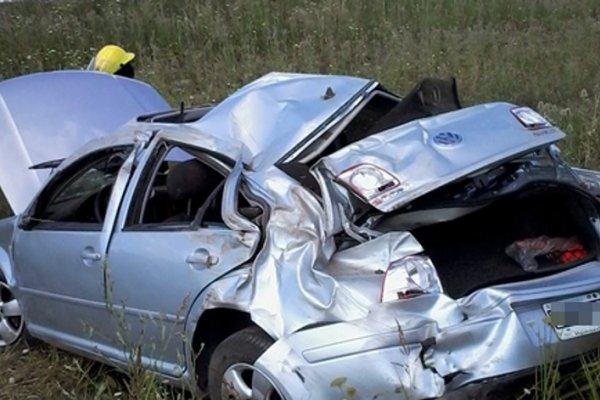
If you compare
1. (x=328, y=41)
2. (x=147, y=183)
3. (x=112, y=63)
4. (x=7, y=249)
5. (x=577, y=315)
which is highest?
(x=147, y=183)

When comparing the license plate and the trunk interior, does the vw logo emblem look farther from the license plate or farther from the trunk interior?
the license plate

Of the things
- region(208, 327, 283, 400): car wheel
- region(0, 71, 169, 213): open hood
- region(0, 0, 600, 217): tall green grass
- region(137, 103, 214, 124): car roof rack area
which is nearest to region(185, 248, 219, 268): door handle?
region(208, 327, 283, 400): car wheel

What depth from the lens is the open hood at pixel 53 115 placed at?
269 inches

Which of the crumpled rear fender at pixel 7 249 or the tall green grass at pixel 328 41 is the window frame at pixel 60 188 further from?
the tall green grass at pixel 328 41

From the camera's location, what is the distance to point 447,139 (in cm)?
452

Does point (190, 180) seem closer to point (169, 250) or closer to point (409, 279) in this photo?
point (169, 250)

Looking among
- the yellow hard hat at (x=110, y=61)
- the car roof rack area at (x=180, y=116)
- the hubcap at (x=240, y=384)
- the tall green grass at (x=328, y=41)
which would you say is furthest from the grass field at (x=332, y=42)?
the hubcap at (x=240, y=384)

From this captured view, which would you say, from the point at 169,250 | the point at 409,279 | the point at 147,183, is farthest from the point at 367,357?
the point at 147,183

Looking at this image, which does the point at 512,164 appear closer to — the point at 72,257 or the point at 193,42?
the point at 72,257

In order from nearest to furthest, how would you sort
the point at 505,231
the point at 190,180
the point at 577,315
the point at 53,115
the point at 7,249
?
the point at 577,315
the point at 505,231
the point at 190,180
the point at 7,249
the point at 53,115

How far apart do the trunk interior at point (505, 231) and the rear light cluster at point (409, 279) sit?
216mm

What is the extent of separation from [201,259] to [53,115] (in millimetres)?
2816

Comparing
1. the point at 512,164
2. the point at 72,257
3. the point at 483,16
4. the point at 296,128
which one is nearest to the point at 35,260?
the point at 72,257

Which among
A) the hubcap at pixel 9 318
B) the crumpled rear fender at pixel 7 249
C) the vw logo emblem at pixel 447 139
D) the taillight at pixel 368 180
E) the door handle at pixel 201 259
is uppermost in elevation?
the vw logo emblem at pixel 447 139
